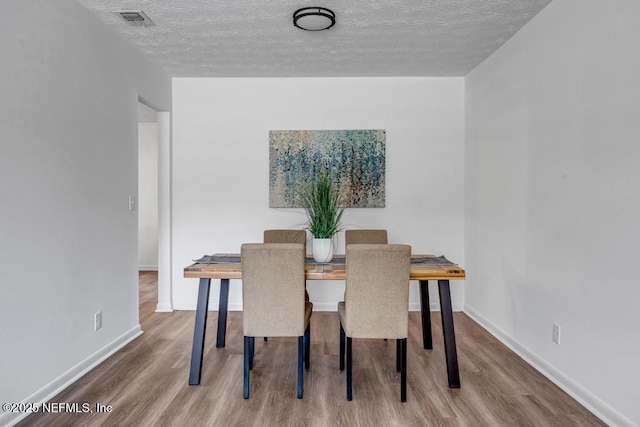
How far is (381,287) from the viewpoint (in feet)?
6.95

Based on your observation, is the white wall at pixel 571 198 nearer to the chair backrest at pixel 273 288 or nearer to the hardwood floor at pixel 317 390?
the hardwood floor at pixel 317 390

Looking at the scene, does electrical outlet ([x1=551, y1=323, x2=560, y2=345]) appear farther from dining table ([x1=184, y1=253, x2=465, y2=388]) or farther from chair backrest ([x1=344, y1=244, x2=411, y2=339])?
chair backrest ([x1=344, y1=244, x2=411, y2=339])

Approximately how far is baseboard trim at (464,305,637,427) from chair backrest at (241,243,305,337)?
1.65m

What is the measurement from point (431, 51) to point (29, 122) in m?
3.02

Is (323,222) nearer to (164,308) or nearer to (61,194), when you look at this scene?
(61,194)

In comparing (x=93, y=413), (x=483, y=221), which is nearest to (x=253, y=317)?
(x=93, y=413)

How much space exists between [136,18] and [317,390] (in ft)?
9.32

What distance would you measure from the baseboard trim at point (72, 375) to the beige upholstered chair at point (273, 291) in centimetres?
113

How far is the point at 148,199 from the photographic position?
20.5ft

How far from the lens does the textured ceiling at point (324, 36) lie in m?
2.50

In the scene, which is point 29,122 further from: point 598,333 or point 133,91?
point 598,333

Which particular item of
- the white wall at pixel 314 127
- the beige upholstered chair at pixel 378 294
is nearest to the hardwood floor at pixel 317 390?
the beige upholstered chair at pixel 378 294

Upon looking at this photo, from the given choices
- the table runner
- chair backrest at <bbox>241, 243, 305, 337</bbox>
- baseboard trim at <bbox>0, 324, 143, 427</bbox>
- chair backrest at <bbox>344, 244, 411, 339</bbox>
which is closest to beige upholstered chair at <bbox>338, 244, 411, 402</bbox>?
chair backrest at <bbox>344, 244, 411, 339</bbox>

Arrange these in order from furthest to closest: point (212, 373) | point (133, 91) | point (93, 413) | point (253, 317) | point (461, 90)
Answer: point (461, 90) < point (133, 91) < point (212, 373) < point (253, 317) < point (93, 413)
